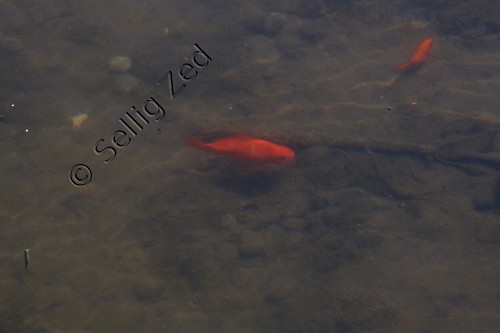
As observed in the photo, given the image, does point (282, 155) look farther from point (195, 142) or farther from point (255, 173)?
point (195, 142)

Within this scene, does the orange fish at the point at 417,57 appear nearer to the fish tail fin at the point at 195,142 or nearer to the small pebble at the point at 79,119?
the fish tail fin at the point at 195,142

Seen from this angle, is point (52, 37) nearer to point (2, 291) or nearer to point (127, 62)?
point (127, 62)

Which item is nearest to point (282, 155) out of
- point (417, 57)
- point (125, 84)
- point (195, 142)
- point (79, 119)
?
point (195, 142)

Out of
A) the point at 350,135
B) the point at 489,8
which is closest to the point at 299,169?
the point at 350,135

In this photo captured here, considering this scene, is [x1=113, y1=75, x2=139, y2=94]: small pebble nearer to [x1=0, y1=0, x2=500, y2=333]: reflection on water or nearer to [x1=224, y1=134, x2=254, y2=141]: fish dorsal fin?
[x1=0, y1=0, x2=500, y2=333]: reflection on water

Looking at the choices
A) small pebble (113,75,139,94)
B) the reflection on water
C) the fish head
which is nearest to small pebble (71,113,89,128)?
the reflection on water

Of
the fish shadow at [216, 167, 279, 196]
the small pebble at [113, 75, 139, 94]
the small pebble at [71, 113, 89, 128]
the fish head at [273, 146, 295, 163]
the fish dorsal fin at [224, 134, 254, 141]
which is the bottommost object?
the fish shadow at [216, 167, 279, 196]

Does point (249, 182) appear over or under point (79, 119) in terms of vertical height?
under
